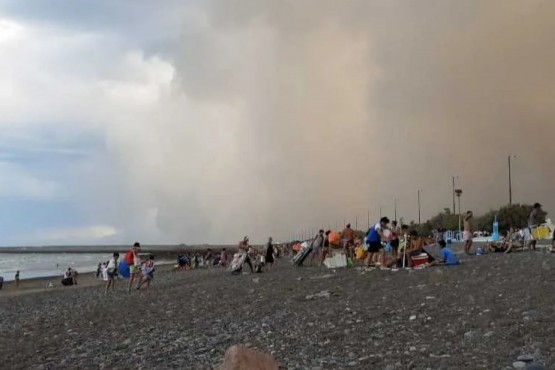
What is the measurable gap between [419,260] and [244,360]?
1713 centimetres

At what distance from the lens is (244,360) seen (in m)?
7.46

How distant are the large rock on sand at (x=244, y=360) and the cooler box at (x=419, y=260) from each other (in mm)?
16667

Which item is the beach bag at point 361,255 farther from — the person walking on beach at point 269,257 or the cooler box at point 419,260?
the person walking on beach at point 269,257

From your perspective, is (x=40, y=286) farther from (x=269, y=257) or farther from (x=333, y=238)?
(x=333, y=238)

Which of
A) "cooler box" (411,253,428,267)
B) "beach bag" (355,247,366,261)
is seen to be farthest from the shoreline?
"cooler box" (411,253,428,267)

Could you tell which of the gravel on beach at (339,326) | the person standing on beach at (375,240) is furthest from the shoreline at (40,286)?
the gravel on beach at (339,326)

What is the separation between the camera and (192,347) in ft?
44.2

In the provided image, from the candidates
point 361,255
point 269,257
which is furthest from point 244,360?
point 269,257

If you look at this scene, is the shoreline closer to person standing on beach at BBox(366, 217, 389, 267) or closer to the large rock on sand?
person standing on beach at BBox(366, 217, 389, 267)

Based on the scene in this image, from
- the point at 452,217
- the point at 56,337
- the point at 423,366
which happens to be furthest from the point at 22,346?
the point at 452,217

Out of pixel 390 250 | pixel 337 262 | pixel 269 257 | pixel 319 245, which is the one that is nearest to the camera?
pixel 390 250

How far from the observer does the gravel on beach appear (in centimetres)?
1052

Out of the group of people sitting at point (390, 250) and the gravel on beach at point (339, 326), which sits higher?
the group of people sitting at point (390, 250)

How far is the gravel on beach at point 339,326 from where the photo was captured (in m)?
10.5
